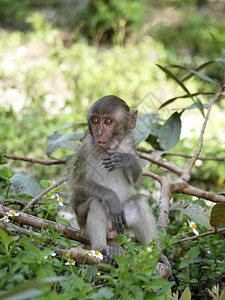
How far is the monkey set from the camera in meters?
3.68

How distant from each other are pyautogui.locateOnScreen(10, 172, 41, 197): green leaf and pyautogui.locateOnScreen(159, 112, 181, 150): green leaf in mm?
1624

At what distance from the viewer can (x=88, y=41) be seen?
44.7 feet

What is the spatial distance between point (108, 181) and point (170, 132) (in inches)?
44.8

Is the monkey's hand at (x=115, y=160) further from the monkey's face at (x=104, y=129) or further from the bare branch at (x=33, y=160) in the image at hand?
the bare branch at (x=33, y=160)

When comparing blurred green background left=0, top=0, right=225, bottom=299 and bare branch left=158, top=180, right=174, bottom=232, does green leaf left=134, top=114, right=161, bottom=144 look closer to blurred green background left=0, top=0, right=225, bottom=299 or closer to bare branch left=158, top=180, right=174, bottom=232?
blurred green background left=0, top=0, right=225, bottom=299

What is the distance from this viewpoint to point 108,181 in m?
4.17

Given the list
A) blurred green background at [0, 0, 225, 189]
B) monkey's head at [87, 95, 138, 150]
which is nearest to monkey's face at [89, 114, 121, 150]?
monkey's head at [87, 95, 138, 150]

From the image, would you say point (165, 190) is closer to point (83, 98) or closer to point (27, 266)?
point (27, 266)

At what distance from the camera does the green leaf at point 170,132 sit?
4.93m

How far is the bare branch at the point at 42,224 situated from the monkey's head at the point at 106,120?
76 cm

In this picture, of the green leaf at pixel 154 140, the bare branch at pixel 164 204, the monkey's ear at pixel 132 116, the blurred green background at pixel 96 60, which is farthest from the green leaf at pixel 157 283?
the blurred green background at pixel 96 60

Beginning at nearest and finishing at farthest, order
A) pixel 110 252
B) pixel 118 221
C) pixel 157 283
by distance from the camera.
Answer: pixel 157 283, pixel 110 252, pixel 118 221

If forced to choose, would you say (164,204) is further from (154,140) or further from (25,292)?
(25,292)

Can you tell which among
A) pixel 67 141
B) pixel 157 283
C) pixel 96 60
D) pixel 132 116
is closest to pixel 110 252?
pixel 157 283
